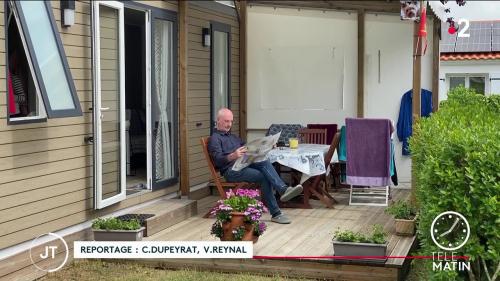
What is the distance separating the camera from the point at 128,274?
5207 mm

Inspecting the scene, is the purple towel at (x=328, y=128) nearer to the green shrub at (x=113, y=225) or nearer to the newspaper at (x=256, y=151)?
the newspaper at (x=256, y=151)

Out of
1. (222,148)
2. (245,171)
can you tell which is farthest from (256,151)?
(222,148)

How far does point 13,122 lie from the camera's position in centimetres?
475

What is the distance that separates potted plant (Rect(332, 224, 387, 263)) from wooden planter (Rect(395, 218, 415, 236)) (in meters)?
0.92

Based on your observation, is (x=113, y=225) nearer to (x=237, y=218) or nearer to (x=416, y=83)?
(x=237, y=218)

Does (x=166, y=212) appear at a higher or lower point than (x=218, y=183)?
lower

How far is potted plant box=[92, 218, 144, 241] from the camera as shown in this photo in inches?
212

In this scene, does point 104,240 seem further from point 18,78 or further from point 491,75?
point 491,75

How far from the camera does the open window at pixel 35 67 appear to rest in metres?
4.45

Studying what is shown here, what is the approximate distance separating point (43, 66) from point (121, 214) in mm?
2100

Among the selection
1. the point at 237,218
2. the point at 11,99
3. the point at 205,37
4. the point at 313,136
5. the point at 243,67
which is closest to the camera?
the point at 11,99

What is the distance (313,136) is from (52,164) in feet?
14.1

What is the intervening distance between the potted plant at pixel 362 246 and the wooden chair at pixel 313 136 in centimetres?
396

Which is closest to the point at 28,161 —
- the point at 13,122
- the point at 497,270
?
the point at 13,122
